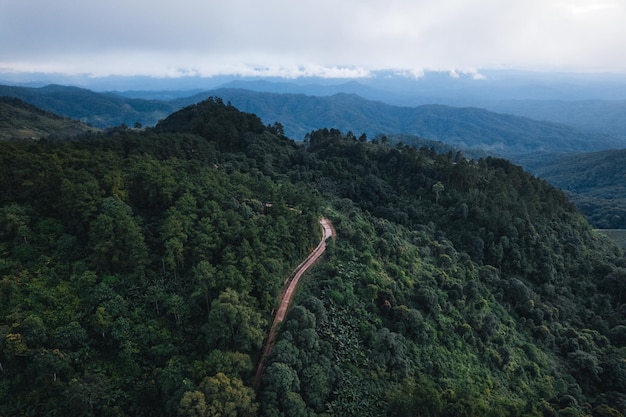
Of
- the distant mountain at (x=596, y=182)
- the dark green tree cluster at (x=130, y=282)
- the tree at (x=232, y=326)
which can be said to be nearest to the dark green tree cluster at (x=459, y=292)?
the tree at (x=232, y=326)

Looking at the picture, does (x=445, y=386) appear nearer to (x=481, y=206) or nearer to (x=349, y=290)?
(x=349, y=290)

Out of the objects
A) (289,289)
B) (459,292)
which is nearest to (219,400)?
(289,289)

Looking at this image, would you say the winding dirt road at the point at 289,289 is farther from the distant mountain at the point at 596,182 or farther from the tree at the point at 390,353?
the distant mountain at the point at 596,182

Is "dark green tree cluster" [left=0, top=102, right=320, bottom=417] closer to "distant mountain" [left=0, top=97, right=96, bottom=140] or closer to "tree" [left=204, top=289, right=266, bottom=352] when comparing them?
"tree" [left=204, top=289, right=266, bottom=352]

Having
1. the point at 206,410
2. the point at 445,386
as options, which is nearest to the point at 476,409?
the point at 445,386

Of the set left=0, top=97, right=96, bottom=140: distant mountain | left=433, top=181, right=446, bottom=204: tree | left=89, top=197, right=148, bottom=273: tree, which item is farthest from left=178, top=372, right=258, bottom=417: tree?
left=0, top=97, right=96, bottom=140: distant mountain
